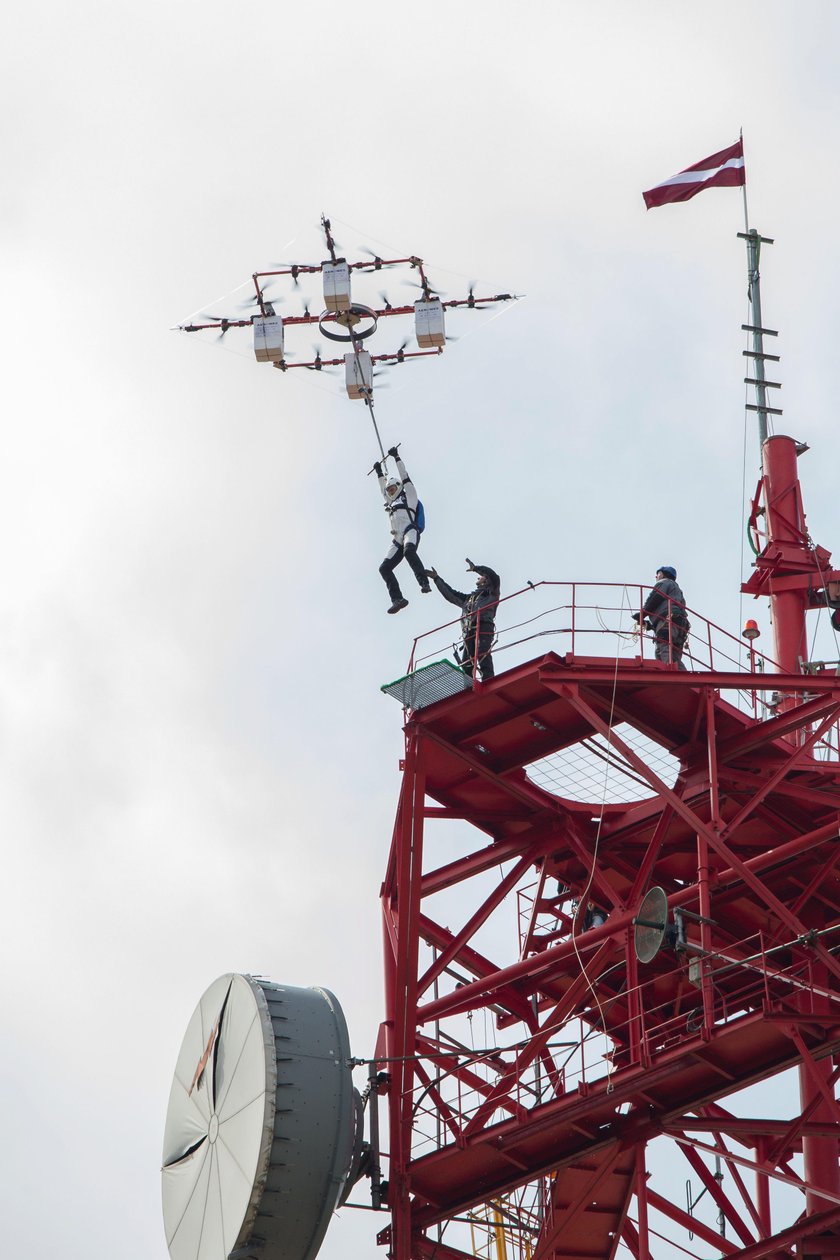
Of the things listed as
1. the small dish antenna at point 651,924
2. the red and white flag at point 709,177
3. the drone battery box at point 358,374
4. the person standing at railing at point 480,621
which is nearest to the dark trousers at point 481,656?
the person standing at railing at point 480,621

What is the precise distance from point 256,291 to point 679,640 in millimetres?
13154

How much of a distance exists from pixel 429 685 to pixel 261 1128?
25.5 ft

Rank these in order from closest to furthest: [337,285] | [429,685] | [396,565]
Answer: [429,685] < [396,565] < [337,285]

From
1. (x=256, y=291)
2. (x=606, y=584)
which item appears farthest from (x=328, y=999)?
(x=256, y=291)

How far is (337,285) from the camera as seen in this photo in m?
45.8

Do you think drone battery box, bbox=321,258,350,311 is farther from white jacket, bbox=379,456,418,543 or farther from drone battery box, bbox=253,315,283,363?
white jacket, bbox=379,456,418,543

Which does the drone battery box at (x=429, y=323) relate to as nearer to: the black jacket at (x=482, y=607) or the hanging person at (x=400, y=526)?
the hanging person at (x=400, y=526)

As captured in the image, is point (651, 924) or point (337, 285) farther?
point (337, 285)

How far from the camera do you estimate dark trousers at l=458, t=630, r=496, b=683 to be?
3878cm

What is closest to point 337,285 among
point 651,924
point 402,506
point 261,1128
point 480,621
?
point 402,506

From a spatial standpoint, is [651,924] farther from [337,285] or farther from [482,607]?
[337,285]

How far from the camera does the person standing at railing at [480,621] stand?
38.8 meters

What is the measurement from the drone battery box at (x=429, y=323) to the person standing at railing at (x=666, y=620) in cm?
946

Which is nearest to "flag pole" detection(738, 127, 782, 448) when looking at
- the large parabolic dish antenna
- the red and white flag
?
the red and white flag
